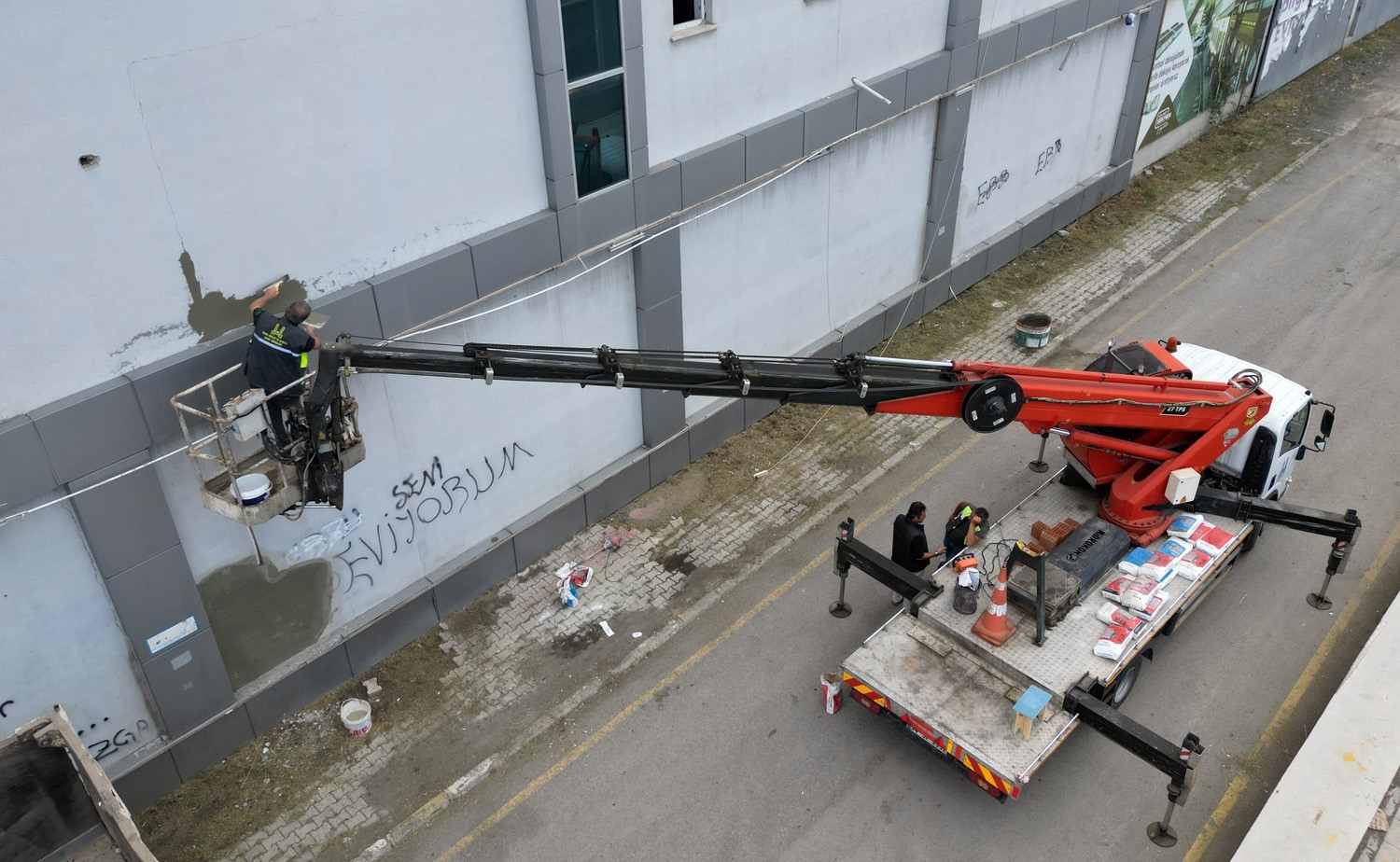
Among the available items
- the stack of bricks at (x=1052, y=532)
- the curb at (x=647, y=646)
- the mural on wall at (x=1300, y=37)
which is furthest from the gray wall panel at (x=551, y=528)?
the mural on wall at (x=1300, y=37)

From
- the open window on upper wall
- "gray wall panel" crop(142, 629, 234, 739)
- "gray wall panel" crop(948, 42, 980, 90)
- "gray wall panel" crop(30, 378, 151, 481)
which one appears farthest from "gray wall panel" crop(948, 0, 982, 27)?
"gray wall panel" crop(142, 629, 234, 739)

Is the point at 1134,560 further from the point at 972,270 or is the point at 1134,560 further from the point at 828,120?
the point at 972,270

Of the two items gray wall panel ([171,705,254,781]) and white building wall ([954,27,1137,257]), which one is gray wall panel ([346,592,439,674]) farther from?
white building wall ([954,27,1137,257])

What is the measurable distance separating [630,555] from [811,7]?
23.3 feet

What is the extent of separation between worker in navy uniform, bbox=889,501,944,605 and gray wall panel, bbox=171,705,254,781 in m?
6.94

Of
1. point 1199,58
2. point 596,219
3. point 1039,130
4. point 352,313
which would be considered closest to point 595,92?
point 596,219

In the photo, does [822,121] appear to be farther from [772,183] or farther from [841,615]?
[841,615]

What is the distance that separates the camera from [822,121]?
45.0 ft

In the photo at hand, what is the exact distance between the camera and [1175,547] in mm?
11156

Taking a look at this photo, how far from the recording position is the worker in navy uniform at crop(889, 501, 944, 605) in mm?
11281

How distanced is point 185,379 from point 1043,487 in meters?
9.00

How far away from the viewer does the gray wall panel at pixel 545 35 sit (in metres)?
10.0

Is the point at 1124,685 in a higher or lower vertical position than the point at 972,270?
lower

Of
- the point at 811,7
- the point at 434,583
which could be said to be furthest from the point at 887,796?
the point at 811,7
